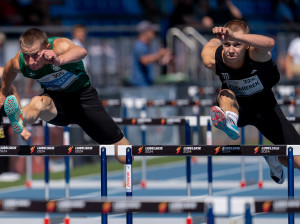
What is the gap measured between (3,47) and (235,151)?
9652 millimetres

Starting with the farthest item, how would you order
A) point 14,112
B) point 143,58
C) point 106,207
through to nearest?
point 143,58, point 14,112, point 106,207

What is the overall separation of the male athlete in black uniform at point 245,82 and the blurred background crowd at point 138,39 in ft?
20.5

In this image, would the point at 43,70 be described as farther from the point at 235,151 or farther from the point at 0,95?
the point at 235,151

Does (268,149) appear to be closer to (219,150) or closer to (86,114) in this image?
(219,150)

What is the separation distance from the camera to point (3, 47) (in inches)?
663

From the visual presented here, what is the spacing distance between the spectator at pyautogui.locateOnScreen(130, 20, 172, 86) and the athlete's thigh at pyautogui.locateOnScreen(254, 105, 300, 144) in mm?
8858

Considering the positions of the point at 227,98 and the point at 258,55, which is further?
the point at 227,98

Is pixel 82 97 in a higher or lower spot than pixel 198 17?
lower

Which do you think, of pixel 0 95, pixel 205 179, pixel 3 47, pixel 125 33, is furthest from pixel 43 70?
pixel 125 33

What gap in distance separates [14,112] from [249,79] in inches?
92.1

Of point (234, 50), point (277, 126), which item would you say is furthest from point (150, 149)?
point (277, 126)

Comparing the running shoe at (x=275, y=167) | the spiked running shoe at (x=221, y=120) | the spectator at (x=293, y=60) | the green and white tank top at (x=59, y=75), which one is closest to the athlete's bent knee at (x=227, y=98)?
the spiked running shoe at (x=221, y=120)

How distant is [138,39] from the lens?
61.0 ft

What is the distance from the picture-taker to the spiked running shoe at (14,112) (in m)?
8.81
